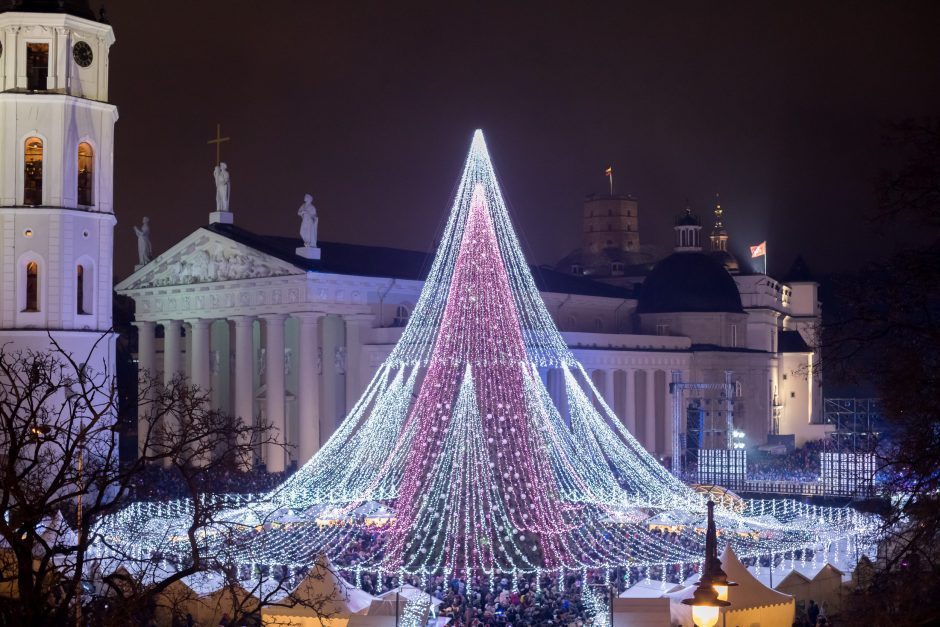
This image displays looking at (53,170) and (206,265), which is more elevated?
(53,170)

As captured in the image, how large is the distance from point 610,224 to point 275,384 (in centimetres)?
9283

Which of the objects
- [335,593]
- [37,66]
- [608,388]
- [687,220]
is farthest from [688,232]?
[335,593]

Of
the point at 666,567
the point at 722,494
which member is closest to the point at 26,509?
the point at 666,567

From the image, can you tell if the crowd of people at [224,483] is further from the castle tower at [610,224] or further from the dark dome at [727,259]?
the castle tower at [610,224]

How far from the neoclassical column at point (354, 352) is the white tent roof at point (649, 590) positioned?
36906 mm

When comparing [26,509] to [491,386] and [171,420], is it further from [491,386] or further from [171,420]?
[171,420]

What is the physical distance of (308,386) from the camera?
67.4 meters

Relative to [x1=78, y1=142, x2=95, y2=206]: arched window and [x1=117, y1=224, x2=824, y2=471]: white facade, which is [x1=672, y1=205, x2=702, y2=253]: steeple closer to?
[x1=117, y1=224, x2=824, y2=471]: white facade

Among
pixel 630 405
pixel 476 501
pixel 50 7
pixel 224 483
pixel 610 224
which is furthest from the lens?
pixel 610 224

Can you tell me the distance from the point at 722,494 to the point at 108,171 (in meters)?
24.2

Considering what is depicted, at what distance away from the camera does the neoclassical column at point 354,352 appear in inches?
2746

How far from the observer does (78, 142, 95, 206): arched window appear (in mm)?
53844

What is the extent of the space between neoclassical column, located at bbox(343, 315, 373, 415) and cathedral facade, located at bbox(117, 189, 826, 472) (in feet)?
0.21

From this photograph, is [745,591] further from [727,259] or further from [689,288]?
[727,259]
